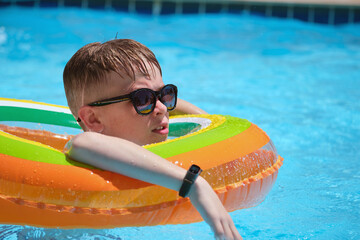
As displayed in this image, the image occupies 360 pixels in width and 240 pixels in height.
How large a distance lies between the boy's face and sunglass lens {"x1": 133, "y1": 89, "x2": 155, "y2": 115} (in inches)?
1.4

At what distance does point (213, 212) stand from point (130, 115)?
0.80 m

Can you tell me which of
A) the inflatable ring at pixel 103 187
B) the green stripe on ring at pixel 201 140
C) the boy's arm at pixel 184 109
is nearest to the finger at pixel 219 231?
the inflatable ring at pixel 103 187

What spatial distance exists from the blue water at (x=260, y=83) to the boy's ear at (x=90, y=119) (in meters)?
0.56

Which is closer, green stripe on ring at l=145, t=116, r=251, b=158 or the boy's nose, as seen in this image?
green stripe on ring at l=145, t=116, r=251, b=158

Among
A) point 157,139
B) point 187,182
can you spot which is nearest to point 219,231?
point 187,182

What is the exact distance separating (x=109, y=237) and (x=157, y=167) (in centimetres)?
87

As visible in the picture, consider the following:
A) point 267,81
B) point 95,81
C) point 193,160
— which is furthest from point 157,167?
point 267,81

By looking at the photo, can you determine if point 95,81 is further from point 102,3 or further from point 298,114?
point 102,3

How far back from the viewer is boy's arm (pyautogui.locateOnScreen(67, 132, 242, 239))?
211cm

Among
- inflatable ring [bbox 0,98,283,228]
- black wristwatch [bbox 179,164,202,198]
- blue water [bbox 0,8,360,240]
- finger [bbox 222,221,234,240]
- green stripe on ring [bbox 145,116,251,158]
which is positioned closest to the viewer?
finger [bbox 222,221,234,240]

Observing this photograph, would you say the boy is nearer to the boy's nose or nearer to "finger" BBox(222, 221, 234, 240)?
the boy's nose

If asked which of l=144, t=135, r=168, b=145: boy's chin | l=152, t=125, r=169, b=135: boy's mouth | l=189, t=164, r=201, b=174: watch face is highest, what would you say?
l=189, t=164, r=201, b=174: watch face

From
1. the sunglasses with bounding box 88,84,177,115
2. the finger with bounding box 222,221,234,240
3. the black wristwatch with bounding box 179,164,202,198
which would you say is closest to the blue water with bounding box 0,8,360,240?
the sunglasses with bounding box 88,84,177,115

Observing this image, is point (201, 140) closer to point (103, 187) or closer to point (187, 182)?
point (187, 182)
